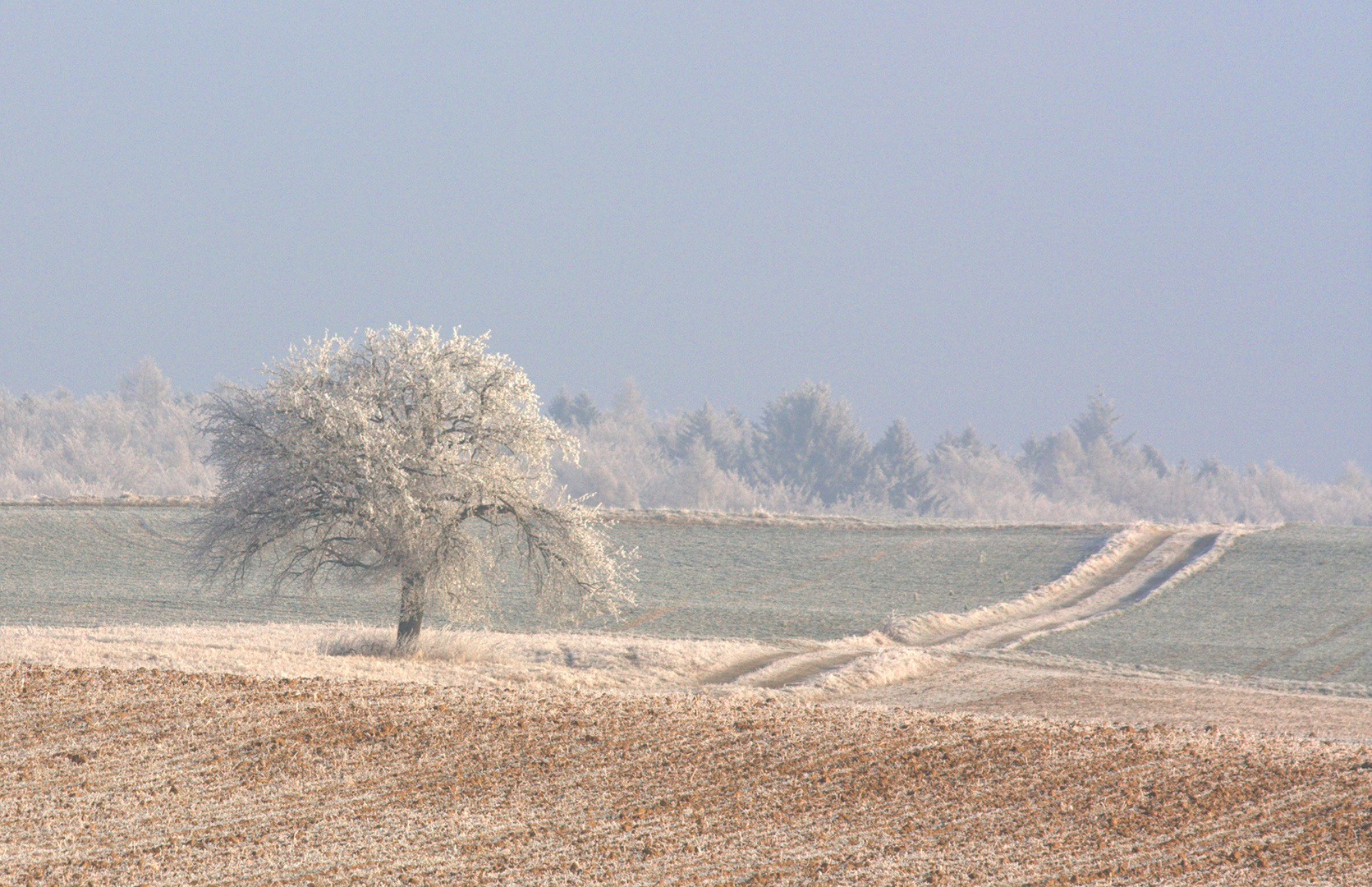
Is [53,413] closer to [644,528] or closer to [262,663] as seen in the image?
[644,528]

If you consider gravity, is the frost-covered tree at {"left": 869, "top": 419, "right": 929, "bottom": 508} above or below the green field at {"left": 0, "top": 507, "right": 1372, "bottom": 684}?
above

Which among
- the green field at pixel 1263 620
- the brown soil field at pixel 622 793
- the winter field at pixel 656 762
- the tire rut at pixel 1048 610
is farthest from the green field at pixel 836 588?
the brown soil field at pixel 622 793

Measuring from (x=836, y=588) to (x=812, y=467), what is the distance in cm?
9196

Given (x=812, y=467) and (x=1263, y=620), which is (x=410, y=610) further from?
(x=812, y=467)

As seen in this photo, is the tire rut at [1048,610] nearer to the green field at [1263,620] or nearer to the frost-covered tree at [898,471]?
the green field at [1263,620]

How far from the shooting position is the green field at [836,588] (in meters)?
37.2

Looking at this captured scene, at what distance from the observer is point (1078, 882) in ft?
35.8

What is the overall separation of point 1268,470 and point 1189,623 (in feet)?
350

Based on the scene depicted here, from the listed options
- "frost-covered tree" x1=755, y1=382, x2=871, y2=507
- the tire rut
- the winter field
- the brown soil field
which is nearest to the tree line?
"frost-covered tree" x1=755, y1=382, x2=871, y2=507

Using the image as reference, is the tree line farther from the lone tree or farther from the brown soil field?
the brown soil field

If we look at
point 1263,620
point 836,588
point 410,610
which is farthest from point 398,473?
point 1263,620

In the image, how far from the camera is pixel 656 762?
15.2m

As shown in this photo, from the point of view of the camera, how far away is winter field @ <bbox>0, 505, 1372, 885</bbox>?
11641 mm

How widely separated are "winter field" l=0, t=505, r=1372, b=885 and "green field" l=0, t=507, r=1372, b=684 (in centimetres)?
213
